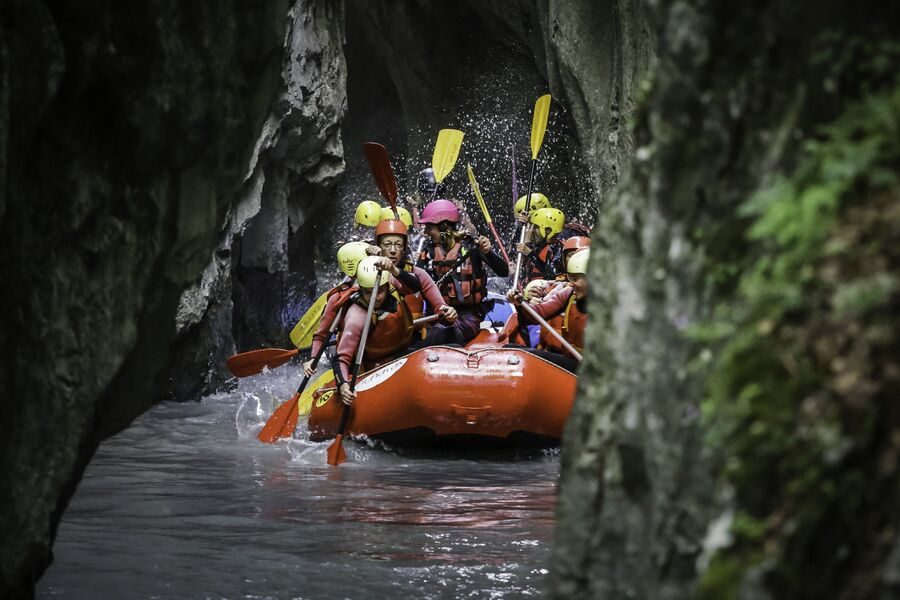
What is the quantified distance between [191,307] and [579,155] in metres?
6.30

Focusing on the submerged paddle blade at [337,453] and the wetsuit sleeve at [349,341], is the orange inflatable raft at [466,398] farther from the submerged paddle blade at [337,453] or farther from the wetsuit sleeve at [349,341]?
the submerged paddle blade at [337,453]

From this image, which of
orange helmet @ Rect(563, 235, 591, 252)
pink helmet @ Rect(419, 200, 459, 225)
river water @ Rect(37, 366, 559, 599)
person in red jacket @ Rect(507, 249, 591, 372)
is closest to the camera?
river water @ Rect(37, 366, 559, 599)

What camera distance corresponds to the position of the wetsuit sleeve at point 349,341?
7.64 metres

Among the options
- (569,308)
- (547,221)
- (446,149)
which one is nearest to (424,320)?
(569,308)

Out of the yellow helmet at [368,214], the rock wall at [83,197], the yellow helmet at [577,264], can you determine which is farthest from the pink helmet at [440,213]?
the rock wall at [83,197]

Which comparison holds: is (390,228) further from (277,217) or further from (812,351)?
(812,351)

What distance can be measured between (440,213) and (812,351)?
24.9 ft

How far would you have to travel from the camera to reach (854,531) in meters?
1.43

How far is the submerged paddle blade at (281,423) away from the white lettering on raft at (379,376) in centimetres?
63

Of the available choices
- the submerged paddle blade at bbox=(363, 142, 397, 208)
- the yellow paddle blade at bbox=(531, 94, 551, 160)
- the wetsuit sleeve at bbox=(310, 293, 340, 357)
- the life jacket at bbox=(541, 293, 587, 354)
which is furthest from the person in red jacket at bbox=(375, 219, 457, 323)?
the yellow paddle blade at bbox=(531, 94, 551, 160)

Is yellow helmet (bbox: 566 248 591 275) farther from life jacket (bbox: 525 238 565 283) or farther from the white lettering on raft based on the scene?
life jacket (bbox: 525 238 565 283)

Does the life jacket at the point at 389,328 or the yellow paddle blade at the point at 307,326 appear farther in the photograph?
the yellow paddle blade at the point at 307,326

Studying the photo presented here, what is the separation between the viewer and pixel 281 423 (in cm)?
805

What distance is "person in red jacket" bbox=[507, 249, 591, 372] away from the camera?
7727 mm
